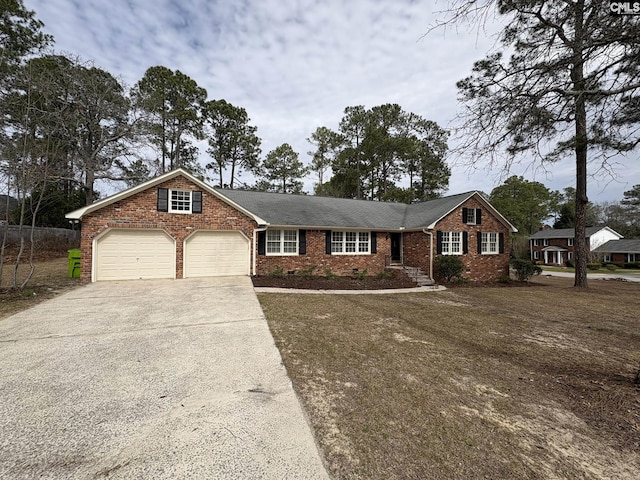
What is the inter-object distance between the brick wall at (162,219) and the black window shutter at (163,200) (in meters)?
0.14

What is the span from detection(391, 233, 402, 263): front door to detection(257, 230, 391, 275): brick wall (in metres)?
0.75

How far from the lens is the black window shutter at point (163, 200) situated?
11.4 m

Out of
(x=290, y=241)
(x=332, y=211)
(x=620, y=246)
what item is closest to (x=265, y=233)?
(x=290, y=241)

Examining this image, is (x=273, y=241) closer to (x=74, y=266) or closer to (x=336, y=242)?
Answer: (x=336, y=242)

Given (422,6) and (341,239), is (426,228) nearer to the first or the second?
(341,239)

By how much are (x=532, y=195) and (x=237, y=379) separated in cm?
5528

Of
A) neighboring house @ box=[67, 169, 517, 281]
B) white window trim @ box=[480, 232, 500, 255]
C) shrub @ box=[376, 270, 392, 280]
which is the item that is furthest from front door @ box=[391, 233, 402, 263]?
white window trim @ box=[480, 232, 500, 255]

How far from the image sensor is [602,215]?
52406 mm

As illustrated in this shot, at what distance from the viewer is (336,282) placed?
41.6 ft

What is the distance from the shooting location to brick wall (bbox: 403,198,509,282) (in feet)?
48.6

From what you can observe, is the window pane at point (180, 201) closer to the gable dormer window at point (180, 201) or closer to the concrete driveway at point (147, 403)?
the gable dormer window at point (180, 201)

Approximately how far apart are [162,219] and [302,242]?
6207 millimetres

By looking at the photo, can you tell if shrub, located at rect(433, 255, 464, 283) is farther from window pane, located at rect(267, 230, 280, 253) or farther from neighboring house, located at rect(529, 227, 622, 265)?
neighboring house, located at rect(529, 227, 622, 265)

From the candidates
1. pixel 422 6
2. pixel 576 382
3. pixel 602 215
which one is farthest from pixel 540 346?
pixel 602 215
